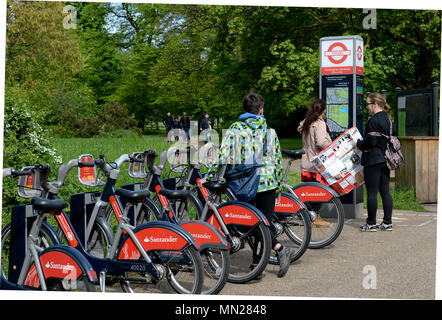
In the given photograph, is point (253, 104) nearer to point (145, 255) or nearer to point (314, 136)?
point (145, 255)

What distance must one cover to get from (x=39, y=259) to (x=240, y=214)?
191 centimetres

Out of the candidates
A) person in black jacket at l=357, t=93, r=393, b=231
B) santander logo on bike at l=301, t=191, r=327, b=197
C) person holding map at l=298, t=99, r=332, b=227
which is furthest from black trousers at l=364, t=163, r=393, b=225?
santander logo on bike at l=301, t=191, r=327, b=197

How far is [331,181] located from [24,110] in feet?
13.3

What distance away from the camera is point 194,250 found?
4680mm

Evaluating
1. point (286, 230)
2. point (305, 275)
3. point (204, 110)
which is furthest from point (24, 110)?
point (204, 110)

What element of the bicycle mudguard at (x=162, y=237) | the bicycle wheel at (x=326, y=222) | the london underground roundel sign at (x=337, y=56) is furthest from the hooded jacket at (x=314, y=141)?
the bicycle mudguard at (x=162, y=237)

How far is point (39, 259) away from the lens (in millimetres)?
4395

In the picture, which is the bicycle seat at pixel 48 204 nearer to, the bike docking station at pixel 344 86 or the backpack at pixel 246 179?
the backpack at pixel 246 179

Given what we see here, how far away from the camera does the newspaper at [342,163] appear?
8172mm

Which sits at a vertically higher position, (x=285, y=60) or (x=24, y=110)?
(x=285, y=60)

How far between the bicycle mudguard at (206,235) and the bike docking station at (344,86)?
461 centimetres

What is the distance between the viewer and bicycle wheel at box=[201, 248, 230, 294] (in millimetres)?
5074

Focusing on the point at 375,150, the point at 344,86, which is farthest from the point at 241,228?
the point at 344,86
